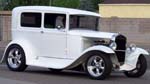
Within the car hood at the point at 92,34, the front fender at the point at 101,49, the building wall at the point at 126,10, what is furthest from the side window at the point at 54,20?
the building wall at the point at 126,10

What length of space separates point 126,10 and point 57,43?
39.8 meters

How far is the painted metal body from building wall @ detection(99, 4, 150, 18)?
122 ft

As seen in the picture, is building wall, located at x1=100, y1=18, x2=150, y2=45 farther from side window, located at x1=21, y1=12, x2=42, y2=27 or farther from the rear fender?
the rear fender

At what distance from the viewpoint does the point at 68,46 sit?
15227 mm

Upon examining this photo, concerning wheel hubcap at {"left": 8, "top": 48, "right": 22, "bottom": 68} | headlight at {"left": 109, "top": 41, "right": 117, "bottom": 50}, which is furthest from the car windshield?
wheel hubcap at {"left": 8, "top": 48, "right": 22, "bottom": 68}

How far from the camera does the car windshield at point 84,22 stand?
15648 millimetres

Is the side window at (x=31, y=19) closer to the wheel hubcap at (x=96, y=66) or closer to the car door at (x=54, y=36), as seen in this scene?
the car door at (x=54, y=36)

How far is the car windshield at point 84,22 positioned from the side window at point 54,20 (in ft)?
0.84

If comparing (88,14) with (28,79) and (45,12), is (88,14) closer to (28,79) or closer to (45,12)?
(45,12)

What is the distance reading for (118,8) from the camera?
55594 millimetres

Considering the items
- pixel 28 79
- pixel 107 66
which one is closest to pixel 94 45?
pixel 107 66

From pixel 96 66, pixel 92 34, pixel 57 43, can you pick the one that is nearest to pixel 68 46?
pixel 57 43

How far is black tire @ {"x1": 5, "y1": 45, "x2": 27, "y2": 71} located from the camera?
1606 centimetres

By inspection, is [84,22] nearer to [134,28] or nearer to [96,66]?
[96,66]
